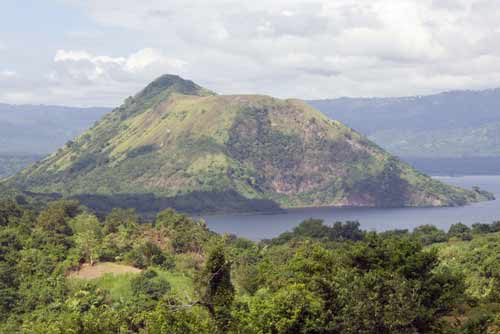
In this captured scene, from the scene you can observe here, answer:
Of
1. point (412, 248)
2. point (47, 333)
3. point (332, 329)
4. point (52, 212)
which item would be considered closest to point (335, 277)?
point (332, 329)

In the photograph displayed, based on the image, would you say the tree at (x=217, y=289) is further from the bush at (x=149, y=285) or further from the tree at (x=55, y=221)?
the tree at (x=55, y=221)

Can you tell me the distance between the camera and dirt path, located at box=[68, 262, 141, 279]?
81.1 m

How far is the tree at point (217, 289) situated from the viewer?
1949 inches

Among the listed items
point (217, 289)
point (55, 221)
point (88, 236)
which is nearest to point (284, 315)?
point (217, 289)

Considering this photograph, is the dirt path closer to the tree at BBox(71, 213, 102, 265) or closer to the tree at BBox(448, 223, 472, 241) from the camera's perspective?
the tree at BBox(71, 213, 102, 265)

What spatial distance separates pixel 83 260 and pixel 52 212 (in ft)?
56.7

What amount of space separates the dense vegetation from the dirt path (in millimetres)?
320

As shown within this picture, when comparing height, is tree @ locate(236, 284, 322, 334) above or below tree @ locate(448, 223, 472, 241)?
above

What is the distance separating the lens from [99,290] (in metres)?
74.6

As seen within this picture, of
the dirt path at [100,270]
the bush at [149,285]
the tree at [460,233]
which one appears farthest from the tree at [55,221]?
the tree at [460,233]

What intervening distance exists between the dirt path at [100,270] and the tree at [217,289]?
32799 mm

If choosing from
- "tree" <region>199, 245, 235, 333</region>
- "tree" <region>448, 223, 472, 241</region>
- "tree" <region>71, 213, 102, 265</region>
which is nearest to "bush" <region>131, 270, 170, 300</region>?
"tree" <region>71, 213, 102, 265</region>

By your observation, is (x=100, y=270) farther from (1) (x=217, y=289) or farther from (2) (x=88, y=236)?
(1) (x=217, y=289)

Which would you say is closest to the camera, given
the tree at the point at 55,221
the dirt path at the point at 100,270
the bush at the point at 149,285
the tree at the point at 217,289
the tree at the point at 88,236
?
the tree at the point at 217,289
